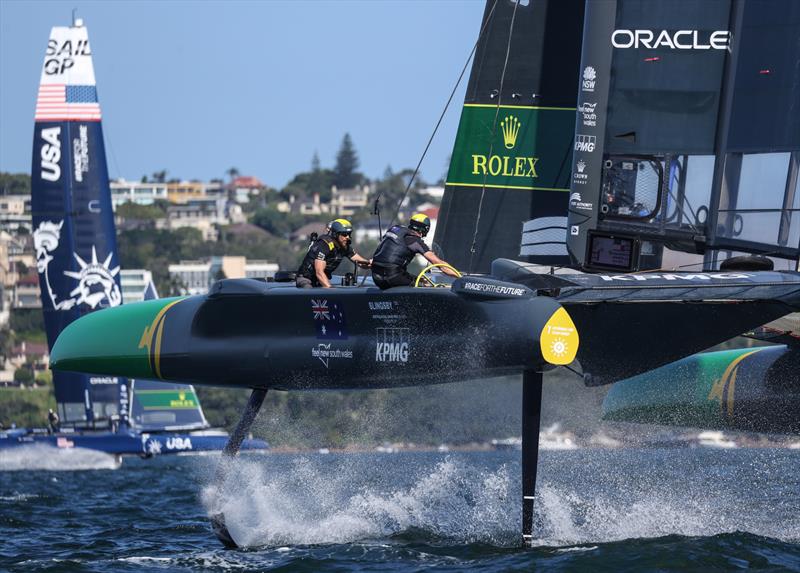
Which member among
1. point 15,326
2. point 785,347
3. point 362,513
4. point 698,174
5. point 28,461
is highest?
point 698,174

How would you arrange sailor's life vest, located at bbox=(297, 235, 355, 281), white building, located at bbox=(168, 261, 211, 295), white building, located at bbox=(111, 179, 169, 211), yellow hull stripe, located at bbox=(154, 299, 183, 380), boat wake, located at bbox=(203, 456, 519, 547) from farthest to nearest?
white building, located at bbox=(111, 179, 169, 211) → white building, located at bbox=(168, 261, 211, 295) → yellow hull stripe, located at bbox=(154, 299, 183, 380) → sailor's life vest, located at bbox=(297, 235, 355, 281) → boat wake, located at bbox=(203, 456, 519, 547)

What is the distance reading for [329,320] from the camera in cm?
877

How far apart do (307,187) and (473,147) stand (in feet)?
388

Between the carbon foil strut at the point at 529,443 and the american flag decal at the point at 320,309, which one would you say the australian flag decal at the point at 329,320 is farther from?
the carbon foil strut at the point at 529,443

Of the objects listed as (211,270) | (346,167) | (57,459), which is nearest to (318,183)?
(346,167)

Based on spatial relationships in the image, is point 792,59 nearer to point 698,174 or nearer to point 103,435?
point 698,174

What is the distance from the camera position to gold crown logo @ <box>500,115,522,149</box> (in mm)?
10914

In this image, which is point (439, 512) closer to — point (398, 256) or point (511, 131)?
point (398, 256)

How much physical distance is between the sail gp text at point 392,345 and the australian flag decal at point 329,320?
0.25 metres

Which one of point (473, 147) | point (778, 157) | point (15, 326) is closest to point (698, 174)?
point (778, 157)

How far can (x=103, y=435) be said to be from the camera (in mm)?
25531

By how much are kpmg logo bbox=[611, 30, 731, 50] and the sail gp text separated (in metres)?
2.52

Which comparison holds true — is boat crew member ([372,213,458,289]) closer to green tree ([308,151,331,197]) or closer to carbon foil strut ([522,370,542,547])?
carbon foil strut ([522,370,542,547])

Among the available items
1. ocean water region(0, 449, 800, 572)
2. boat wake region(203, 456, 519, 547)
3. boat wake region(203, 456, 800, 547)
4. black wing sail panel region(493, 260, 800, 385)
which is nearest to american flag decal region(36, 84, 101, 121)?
ocean water region(0, 449, 800, 572)
